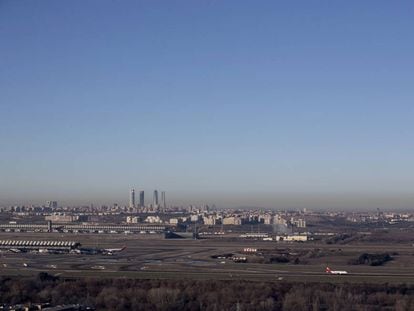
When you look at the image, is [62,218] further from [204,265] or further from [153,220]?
[204,265]

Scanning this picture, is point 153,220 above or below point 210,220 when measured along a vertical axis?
above

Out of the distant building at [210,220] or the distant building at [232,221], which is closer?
the distant building at [232,221]

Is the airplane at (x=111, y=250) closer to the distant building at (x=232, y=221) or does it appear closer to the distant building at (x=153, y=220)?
the distant building at (x=153, y=220)

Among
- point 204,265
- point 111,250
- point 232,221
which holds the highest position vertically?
point 232,221

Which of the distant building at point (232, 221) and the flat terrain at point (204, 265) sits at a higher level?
the distant building at point (232, 221)

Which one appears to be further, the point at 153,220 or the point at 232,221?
the point at 232,221

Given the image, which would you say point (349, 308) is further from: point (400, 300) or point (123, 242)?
point (123, 242)

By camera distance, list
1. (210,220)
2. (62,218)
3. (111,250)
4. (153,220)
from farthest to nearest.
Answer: (210,220) < (62,218) < (153,220) < (111,250)

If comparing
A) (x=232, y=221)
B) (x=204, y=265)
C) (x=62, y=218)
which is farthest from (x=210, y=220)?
(x=204, y=265)

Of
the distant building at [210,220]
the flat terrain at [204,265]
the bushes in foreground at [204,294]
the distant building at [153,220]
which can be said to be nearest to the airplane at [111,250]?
the flat terrain at [204,265]
